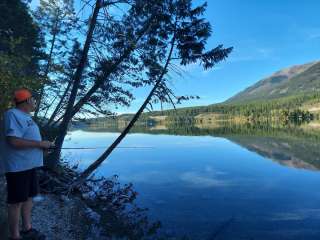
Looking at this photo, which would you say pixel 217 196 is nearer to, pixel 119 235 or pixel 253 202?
pixel 253 202

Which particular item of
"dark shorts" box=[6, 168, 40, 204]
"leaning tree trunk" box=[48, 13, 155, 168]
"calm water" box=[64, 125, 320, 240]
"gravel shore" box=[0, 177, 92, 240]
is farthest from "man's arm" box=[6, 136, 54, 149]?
"leaning tree trunk" box=[48, 13, 155, 168]

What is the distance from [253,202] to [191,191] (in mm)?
3533

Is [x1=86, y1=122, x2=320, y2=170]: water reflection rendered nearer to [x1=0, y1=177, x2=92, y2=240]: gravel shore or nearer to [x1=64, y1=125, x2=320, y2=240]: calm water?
[x1=64, y1=125, x2=320, y2=240]: calm water

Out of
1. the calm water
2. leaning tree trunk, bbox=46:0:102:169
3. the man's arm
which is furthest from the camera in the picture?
leaning tree trunk, bbox=46:0:102:169

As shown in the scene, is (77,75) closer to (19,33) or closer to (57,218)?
(57,218)

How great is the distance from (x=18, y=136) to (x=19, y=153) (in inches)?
12.8

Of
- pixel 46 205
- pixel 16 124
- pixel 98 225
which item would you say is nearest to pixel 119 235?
pixel 98 225

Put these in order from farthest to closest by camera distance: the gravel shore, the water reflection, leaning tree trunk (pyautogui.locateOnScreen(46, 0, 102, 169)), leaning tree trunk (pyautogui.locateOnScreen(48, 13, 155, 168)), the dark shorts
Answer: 1. the water reflection
2. leaning tree trunk (pyautogui.locateOnScreen(48, 13, 155, 168))
3. leaning tree trunk (pyautogui.locateOnScreen(46, 0, 102, 169))
4. the gravel shore
5. the dark shorts

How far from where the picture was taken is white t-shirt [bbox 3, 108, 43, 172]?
583 cm

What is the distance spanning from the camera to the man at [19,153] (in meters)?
5.85

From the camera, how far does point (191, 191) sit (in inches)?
704

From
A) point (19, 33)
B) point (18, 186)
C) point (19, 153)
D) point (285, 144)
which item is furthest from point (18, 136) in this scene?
point (285, 144)

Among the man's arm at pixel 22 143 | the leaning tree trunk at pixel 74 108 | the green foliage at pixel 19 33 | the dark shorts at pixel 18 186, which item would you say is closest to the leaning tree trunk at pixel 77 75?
the leaning tree trunk at pixel 74 108

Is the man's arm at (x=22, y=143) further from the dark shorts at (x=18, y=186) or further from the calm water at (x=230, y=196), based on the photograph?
the calm water at (x=230, y=196)
